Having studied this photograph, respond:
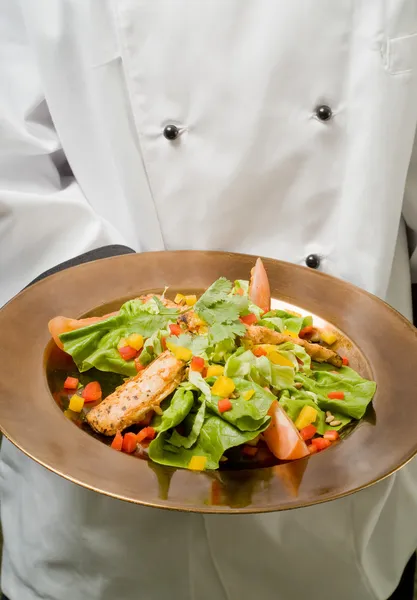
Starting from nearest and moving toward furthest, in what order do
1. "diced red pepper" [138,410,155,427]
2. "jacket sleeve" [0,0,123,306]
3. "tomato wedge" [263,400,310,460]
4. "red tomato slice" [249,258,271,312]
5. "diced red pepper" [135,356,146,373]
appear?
"tomato wedge" [263,400,310,460] → "diced red pepper" [138,410,155,427] → "diced red pepper" [135,356,146,373] → "red tomato slice" [249,258,271,312] → "jacket sleeve" [0,0,123,306]

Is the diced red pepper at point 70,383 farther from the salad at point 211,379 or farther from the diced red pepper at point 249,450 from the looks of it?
the diced red pepper at point 249,450

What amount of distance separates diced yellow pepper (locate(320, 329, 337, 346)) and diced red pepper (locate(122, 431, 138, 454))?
0.44 m

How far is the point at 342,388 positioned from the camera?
1091 mm

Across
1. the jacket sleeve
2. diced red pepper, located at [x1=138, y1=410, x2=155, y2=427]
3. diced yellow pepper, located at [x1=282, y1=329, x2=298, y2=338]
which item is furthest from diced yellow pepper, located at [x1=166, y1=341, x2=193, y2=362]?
the jacket sleeve

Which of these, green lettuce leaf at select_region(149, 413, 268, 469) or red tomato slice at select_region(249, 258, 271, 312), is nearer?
green lettuce leaf at select_region(149, 413, 268, 469)

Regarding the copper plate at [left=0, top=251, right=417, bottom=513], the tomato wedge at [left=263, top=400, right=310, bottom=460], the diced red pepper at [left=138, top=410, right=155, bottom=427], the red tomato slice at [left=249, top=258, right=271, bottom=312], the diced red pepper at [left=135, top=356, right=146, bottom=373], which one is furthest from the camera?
the red tomato slice at [left=249, top=258, right=271, bottom=312]

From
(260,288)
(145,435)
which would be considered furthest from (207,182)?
(145,435)

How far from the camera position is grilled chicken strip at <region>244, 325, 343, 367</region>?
1172mm

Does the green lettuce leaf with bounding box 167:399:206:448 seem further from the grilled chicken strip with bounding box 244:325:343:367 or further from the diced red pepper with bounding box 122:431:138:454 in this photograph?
the grilled chicken strip with bounding box 244:325:343:367

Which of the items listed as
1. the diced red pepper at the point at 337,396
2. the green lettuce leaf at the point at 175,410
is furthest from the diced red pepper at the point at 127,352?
the diced red pepper at the point at 337,396

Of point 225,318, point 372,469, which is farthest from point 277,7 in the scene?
point 372,469

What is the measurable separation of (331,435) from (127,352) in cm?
40

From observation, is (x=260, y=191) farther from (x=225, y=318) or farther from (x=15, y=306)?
(x=15, y=306)

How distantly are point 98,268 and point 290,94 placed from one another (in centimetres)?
55
